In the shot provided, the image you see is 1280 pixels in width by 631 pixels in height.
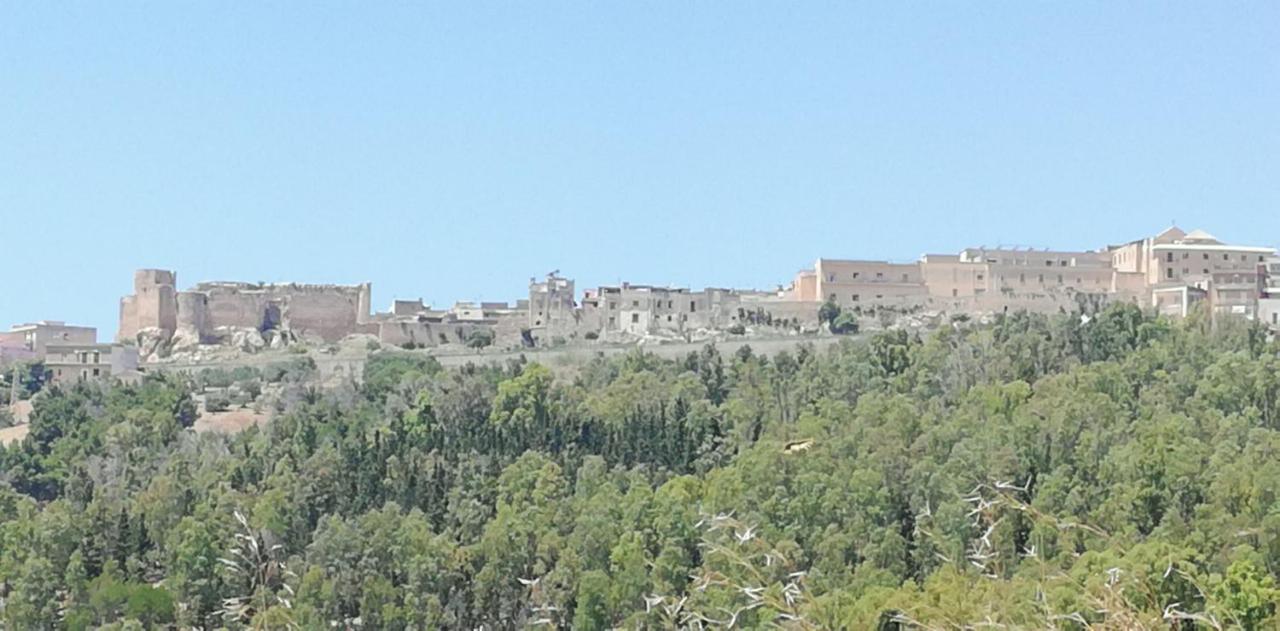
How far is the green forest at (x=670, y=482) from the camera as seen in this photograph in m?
36.3

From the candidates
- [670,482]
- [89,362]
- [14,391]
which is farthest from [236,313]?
[670,482]

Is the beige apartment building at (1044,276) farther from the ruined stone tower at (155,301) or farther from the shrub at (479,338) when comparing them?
the ruined stone tower at (155,301)

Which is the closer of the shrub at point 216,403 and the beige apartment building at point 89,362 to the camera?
the shrub at point 216,403

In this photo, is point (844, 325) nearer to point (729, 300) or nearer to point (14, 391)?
point (729, 300)

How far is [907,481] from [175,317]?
34267mm

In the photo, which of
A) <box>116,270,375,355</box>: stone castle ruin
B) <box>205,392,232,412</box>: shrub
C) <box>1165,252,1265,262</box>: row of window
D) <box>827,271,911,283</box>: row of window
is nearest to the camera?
<box>205,392,232,412</box>: shrub

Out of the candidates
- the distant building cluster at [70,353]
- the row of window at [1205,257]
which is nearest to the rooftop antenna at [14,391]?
the distant building cluster at [70,353]

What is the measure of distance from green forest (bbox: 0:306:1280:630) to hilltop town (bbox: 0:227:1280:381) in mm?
3590

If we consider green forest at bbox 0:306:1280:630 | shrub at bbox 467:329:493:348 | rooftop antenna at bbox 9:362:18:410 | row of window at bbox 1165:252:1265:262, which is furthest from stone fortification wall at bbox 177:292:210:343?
row of window at bbox 1165:252:1265:262

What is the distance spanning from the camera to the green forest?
36.3m

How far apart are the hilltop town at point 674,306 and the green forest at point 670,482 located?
359cm

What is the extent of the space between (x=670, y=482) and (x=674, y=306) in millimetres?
22587

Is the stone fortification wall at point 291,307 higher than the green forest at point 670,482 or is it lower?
higher

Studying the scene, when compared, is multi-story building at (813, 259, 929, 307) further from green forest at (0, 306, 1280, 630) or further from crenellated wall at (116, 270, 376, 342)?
crenellated wall at (116, 270, 376, 342)
